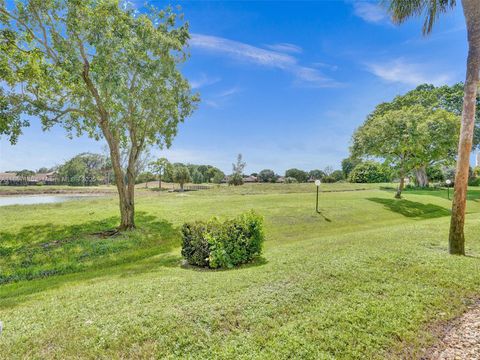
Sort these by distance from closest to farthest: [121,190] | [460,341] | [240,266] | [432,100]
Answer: [460,341]
[240,266]
[121,190]
[432,100]

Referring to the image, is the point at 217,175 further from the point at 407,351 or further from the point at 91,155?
the point at 407,351

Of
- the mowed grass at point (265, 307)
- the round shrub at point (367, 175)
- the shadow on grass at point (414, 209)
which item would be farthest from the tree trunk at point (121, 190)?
the round shrub at point (367, 175)

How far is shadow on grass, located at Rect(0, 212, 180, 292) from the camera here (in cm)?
855

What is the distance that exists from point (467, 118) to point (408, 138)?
1601 cm

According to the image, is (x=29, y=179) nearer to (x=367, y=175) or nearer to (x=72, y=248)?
(x=72, y=248)

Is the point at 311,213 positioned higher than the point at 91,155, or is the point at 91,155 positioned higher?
the point at 91,155

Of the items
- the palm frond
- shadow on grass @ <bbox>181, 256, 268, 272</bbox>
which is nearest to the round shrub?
the palm frond

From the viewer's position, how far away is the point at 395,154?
23.3 meters

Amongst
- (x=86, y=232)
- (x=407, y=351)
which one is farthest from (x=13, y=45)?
(x=407, y=351)

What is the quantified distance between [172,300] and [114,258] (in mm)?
6521

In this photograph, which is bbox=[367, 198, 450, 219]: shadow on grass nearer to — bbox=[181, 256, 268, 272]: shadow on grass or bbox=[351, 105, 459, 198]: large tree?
bbox=[351, 105, 459, 198]: large tree

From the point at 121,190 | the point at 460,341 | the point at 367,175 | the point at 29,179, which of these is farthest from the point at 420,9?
the point at 29,179

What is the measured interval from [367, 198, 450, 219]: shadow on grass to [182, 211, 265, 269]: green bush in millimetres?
15538

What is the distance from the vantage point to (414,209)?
1984cm
